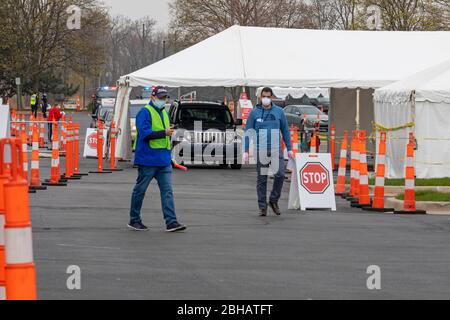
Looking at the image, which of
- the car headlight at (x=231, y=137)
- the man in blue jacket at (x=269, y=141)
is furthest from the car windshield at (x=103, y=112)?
the man in blue jacket at (x=269, y=141)

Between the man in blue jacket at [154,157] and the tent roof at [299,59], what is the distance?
1609cm

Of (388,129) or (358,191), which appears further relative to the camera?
(388,129)

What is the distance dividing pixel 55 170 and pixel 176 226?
8758mm

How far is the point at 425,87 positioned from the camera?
27.4 metres

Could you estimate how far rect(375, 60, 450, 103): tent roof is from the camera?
27266mm

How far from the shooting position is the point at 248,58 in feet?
107

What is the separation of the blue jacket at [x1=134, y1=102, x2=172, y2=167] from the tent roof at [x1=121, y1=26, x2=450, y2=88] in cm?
1613

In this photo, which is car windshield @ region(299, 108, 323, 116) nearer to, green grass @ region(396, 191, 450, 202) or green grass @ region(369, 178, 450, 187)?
green grass @ region(369, 178, 450, 187)

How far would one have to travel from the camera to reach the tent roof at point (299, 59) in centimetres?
3150

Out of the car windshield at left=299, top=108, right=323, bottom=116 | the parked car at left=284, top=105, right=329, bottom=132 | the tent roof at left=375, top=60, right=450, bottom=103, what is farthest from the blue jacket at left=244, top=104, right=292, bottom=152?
the car windshield at left=299, top=108, right=323, bottom=116

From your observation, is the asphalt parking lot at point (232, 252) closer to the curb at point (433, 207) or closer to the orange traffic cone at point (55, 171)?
the curb at point (433, 207)
